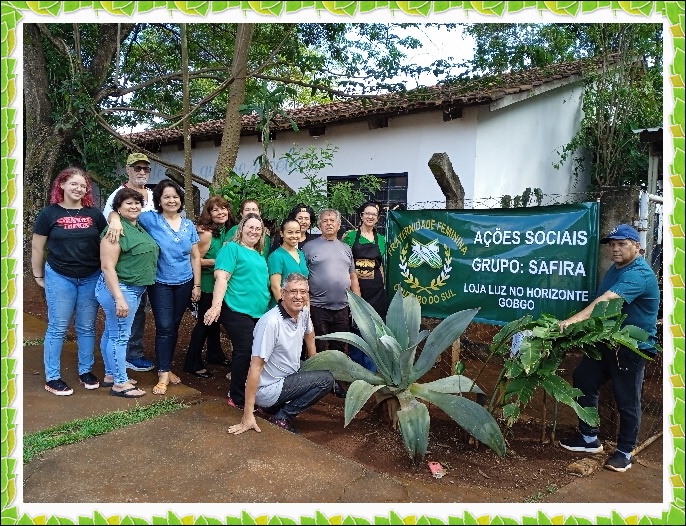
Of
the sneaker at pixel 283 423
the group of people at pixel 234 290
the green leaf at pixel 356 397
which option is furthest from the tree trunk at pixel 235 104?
the green leaf at pixel 356 397

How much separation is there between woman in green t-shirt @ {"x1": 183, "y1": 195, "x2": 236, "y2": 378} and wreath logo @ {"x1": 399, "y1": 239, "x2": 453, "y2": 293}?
5.27 ft

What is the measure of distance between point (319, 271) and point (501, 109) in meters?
6.19

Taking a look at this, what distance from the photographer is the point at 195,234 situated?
15.0 feet

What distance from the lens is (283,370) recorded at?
12.6 ft

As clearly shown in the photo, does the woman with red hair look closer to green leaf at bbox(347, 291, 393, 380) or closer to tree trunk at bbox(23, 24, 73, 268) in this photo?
green leaf at bbox(347, 291, 393, 380)

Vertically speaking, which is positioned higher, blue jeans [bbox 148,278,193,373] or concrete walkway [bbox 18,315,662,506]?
blue jeans [bbox 148,278,193,373]

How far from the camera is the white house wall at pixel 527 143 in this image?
9.28 metres

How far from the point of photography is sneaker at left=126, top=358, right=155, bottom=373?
15.8 feet

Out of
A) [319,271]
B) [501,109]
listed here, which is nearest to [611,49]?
[501,109]

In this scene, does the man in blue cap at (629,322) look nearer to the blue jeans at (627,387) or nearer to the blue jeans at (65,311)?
the blue jeans at (627,387)

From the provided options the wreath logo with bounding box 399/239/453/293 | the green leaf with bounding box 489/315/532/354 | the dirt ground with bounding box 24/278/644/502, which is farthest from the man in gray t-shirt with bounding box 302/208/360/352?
the green leaf with bounding box 489/315/532/354

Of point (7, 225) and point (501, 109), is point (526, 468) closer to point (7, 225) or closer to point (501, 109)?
point (7, 225)

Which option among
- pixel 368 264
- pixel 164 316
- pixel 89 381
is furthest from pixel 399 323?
pixel 89 381

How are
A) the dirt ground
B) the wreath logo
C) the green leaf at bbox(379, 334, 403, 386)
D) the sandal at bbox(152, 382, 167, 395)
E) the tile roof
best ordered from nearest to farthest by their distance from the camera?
the dirt ground → the green leaf at bbox(379, 334, 403, 386) → the sandal at bbox(152, 382, 167, 395) → the wreath logo → the tile roof
